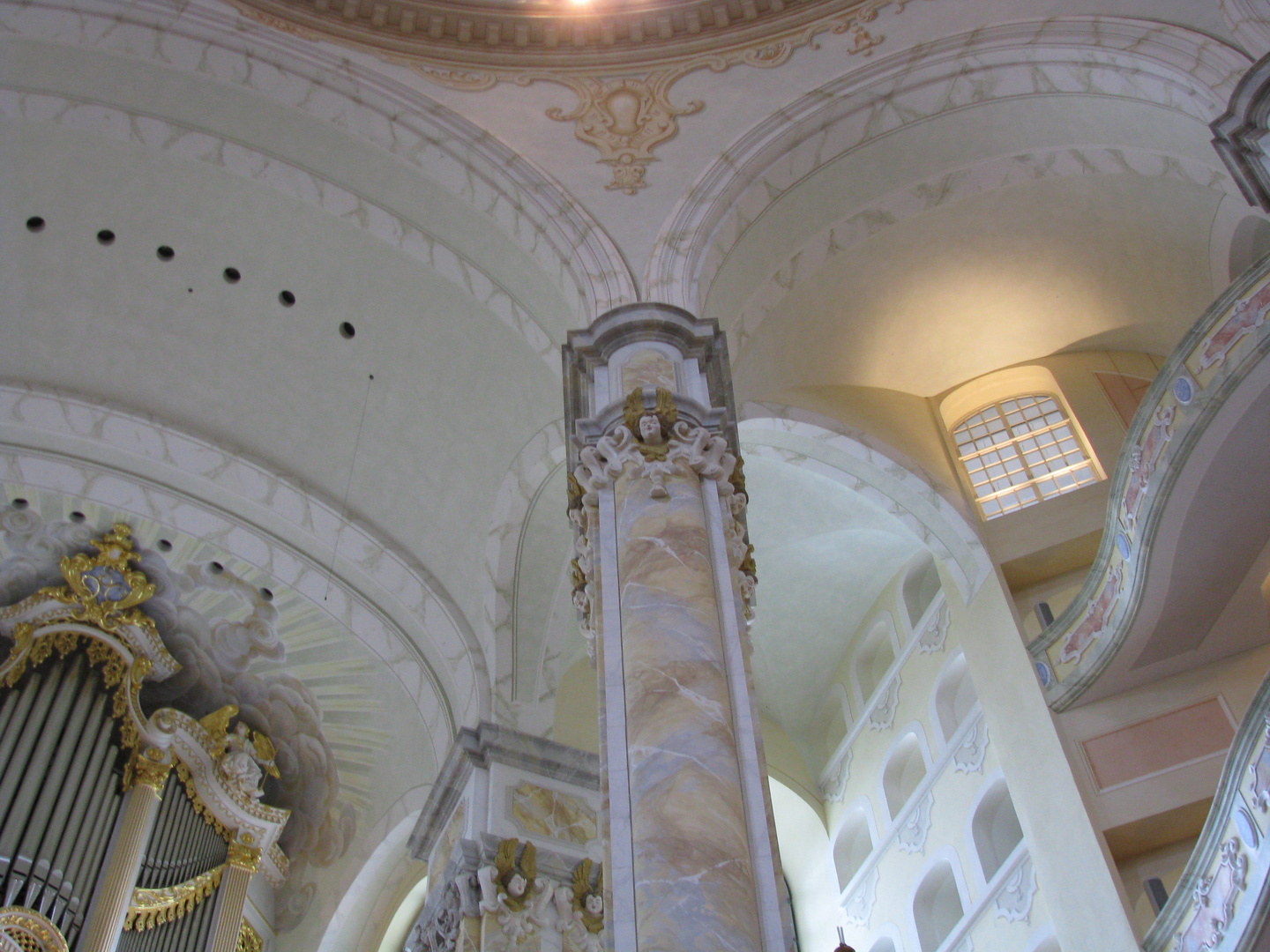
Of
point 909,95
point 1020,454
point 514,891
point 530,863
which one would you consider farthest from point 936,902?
point 909,95

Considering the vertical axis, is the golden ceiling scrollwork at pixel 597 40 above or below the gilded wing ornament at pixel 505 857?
above

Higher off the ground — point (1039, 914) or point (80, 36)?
point (80, 36)

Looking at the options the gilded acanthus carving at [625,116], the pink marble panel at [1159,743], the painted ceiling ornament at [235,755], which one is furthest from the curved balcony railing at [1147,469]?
the painted ceiling ornament at [235,755]

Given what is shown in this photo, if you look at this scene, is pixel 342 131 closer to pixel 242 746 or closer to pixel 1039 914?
pixel 242 746

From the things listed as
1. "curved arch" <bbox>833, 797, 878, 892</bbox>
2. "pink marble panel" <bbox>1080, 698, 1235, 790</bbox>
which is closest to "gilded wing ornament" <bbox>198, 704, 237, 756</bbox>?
"curved arch" <bbox>833, 797, 878, 892</bbox>

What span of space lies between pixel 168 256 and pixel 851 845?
809 centimetres

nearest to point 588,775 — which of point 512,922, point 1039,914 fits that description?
point 512,922

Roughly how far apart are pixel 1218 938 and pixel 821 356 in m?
5.68

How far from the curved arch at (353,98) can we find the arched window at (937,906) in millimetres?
5746

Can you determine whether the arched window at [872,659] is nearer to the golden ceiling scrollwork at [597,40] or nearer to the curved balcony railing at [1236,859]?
the golden ceiling scrollwork at [597,40]

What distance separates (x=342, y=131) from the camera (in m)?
9.47

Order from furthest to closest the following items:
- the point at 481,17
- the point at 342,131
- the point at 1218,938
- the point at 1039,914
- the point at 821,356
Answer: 1. the point at 821,356
2. the point at 481,17
3. the point at 342,131
4. the point at 1039,914
5. the point at 1218,938

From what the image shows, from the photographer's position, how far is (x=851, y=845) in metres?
12.3

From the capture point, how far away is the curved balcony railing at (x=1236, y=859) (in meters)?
6.10
